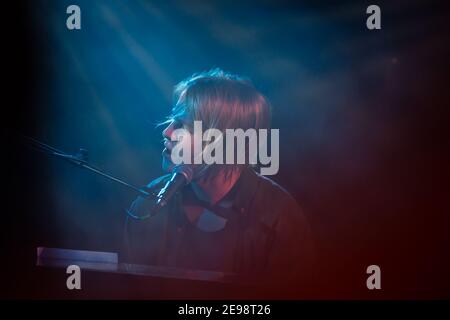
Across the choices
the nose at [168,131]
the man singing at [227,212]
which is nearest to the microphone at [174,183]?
the man singing at [227,212]

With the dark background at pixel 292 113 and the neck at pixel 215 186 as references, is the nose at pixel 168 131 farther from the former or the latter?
the neck at pixel 215 186

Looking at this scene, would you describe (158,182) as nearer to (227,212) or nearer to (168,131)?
(168,131)

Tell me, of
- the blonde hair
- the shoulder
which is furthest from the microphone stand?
the blonde hair

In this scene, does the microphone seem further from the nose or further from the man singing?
the nose

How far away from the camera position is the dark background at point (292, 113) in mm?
2098

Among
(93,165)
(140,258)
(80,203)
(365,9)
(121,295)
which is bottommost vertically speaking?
(121,295)

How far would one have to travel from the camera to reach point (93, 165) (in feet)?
7.29

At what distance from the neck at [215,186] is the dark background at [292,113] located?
200 millimetres

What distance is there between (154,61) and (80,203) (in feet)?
2.39

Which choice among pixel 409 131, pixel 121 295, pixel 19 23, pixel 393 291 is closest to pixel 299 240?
pixel 393 291

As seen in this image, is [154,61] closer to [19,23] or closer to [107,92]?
[107,92]

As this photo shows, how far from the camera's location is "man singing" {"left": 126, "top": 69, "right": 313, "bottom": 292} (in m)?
2.13

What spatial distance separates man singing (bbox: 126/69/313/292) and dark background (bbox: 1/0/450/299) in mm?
65

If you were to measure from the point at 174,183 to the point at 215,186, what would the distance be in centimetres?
18
